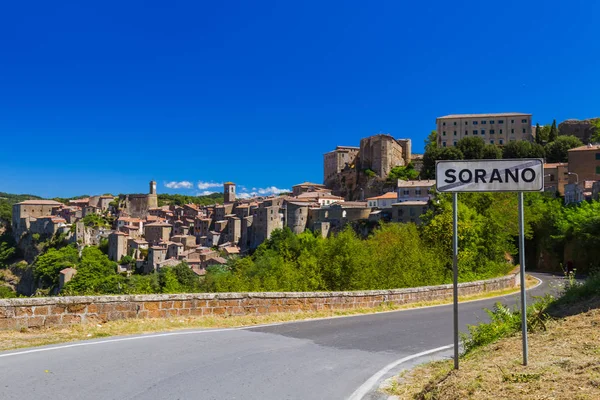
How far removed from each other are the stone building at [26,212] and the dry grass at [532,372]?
5485 inches

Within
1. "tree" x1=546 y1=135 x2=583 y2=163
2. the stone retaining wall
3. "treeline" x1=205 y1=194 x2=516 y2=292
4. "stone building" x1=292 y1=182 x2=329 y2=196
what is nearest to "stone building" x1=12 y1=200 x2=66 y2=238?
"stone building" x1=292 y1=182 x2=329 y2=196

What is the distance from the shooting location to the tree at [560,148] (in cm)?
7550

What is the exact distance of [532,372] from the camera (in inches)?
179

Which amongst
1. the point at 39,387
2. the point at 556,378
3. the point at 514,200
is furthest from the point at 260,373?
the point at 514,200

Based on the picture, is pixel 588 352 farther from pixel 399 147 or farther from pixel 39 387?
pixel 399 147

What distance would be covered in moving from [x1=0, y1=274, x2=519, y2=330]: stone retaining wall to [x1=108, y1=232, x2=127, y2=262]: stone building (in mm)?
95131

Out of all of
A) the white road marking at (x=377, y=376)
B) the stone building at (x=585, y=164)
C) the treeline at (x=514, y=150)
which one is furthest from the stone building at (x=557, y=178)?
the white road marking at (x=377, y=376)

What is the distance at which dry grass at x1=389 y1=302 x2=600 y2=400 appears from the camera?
161 inches

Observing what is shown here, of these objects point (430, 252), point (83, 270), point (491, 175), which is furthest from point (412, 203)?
point (491, 175)

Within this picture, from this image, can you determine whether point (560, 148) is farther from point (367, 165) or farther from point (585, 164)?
point (367, 165)

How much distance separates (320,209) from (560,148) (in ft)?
136

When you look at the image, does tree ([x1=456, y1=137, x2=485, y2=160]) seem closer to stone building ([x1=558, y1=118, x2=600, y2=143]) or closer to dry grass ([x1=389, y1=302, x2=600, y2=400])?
stone building ([x1=558, y1=118, x2=600, y2=143])

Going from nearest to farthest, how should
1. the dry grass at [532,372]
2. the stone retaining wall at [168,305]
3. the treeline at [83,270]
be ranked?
1. the dry grass at [532,372]
2. the stone retaining wall at [168,305]
3. the treeline at [83,270]

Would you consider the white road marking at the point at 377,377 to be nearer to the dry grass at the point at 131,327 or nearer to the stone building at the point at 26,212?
the dry grass at the point at 131,327
